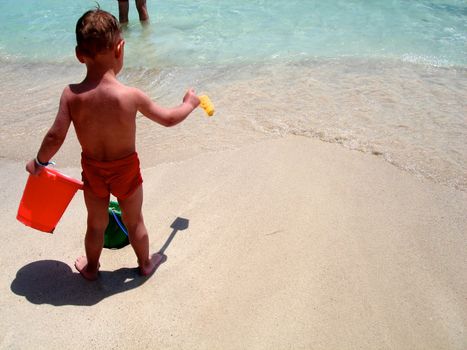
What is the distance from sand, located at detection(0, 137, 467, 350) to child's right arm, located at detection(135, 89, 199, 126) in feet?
2.58

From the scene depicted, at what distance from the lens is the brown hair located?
1776 millimetres

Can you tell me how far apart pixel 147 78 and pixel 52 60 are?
153 centimetres

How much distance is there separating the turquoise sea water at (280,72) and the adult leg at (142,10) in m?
0.14

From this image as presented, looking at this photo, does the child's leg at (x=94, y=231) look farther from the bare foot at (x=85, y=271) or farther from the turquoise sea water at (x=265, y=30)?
the turquoise sea water at (x=265, y=30)

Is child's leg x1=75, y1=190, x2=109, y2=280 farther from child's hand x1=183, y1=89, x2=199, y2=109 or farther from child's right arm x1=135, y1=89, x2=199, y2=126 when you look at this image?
child's hand x1=183, y1=89, x2=199, y2=109

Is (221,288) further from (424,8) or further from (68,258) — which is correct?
(424,8)

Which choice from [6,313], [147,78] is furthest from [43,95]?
[6,313]

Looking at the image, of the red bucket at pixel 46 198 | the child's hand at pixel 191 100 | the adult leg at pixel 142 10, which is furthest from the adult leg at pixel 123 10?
the red bucket at pixel 46 198

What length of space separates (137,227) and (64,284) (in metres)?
0.49

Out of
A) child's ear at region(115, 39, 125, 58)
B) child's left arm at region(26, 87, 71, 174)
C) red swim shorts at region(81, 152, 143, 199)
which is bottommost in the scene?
red swim shorts at region(81, 152, 143, 199)

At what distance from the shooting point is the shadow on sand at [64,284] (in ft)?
7.17

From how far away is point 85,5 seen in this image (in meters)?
7.88

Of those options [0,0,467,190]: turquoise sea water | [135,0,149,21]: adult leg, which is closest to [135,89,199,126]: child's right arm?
[0,0,467,190]: turquoise sea water

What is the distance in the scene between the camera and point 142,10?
6719 mm
